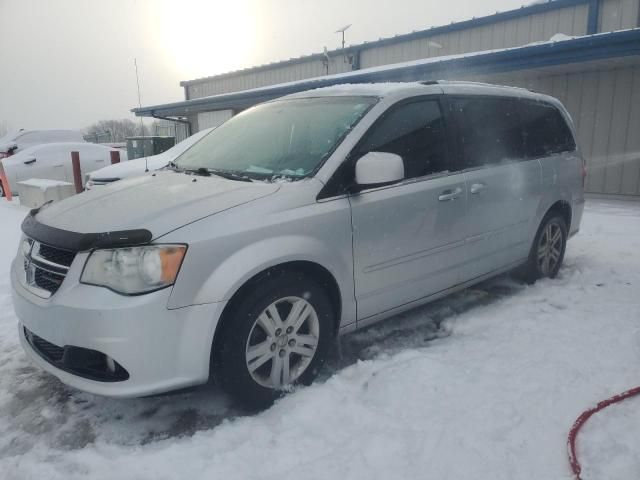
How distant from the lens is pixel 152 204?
2693mm

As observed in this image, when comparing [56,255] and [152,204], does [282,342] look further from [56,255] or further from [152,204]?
[56,255]

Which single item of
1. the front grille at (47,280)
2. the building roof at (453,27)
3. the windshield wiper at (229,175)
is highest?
the building roof at (453,27)

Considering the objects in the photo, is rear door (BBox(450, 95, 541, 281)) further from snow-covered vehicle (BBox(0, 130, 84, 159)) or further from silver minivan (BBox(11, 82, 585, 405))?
snow-covered vehicle (BBox(0, 130, 84, 159))

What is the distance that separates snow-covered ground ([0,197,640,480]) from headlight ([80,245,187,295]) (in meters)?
0.80

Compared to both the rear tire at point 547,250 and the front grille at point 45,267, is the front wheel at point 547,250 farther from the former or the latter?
the front grille at point 45,267

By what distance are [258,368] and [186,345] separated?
50 cm

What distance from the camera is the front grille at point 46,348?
2.66 m

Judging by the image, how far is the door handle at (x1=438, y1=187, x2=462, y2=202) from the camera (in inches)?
138

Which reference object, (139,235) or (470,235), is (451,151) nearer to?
(470,235)

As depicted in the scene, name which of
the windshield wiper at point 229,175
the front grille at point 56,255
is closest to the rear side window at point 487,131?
the windshield wiper at point 229,175

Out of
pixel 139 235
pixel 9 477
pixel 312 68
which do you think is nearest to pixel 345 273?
pixel 139 235

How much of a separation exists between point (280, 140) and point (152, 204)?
1.05 meters

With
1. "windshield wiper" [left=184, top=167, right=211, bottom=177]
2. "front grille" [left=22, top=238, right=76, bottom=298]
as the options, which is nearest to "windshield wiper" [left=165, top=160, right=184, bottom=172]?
"windshield wiper" [left=184, top=167, right=211, bottom=177]

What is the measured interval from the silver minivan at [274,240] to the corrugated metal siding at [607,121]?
7.00 metres
